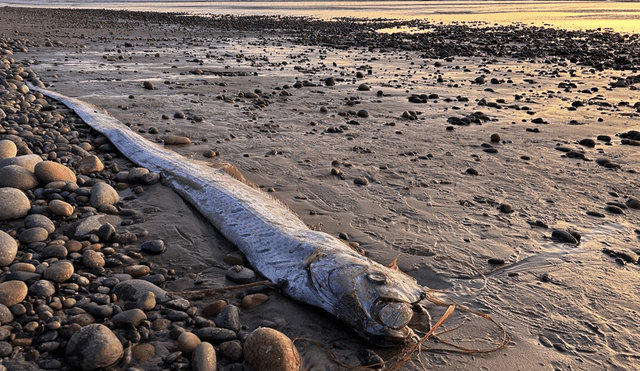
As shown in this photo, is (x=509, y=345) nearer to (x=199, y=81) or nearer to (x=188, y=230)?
(x=188, y=230)

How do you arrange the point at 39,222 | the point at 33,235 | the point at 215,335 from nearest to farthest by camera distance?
the point at 215,335
the point at 33,235
the point at 39,222

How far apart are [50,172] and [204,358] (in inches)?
139

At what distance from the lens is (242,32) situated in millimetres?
26359

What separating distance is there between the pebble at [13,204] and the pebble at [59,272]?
50.4 inches

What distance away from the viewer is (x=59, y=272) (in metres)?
3.79

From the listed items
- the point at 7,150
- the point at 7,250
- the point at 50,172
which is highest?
the point at 7,150

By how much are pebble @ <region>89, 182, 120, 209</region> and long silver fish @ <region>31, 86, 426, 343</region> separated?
25.5 inches

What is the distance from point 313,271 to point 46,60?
15.0 m

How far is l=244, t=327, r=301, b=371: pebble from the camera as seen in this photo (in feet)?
10.1

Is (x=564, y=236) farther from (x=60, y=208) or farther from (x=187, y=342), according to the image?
(x=60, y=208)

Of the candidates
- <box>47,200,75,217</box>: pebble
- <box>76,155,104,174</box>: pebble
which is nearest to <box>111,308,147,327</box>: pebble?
<box>47,200,75,217</box>: pebble

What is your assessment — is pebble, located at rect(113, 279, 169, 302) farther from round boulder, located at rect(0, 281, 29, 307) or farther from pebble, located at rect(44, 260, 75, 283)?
round boulder, located at rect(0, 281, 29, 307)

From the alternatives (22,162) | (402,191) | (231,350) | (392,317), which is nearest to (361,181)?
(402,191)

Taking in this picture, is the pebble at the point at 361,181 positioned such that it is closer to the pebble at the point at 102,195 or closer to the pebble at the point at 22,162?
the pebble at the point at 102,195
